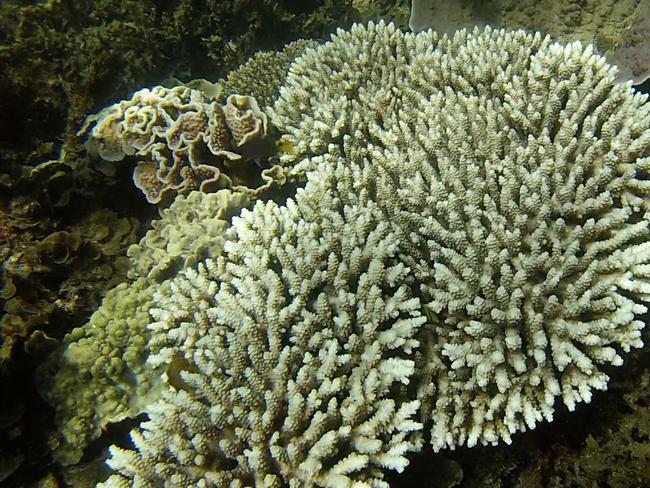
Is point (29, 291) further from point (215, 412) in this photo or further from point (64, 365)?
point (215, 412)

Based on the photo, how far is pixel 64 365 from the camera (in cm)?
278

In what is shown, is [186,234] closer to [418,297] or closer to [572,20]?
[418,297]

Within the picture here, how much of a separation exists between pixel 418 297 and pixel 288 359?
801 mm

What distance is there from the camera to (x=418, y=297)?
255cm

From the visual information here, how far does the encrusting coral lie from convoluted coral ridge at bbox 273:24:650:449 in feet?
0.04

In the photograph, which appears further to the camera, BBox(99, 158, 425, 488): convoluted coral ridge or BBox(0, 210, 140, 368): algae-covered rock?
BBox(0, 210, 140, 368): algae-covered rock

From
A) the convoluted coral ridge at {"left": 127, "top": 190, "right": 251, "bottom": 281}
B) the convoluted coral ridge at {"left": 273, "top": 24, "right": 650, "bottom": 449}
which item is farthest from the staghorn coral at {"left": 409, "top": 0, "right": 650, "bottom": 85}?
the convoluted coral ridge at {"left": 127, "top": 190, "right": 251, "bottom": 281}

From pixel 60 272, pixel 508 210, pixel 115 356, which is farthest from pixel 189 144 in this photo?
pixel 508 210

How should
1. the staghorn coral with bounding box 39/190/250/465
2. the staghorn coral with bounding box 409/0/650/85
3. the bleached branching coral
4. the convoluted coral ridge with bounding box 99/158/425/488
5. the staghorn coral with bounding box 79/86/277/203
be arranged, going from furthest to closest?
the bleached branching coral < the staghorn coral with bounding box 409/0/650/85 < the staghorn coral with bounding box 79/86/277/203 < the staghorn coral with bounding box 39/190/250/465 < the convoluted coral ridge with bounding box 99/158/425/488

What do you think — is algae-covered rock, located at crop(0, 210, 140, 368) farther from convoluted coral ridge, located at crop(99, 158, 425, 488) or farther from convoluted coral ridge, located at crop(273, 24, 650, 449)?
convoluted coral ridge, located at crop(273, 24, 650, 449)

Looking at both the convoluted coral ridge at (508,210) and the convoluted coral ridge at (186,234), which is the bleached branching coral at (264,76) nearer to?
the convoluted coral ridge at (508,210)

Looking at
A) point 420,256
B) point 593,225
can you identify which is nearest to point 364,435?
point 420,256

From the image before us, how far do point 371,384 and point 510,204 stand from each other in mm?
1252

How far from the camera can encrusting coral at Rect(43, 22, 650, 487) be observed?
2145mm
